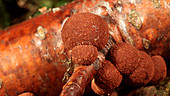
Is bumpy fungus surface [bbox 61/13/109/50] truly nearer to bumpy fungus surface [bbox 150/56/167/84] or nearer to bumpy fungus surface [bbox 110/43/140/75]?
bumpy fungus surface [bbox 110/43/140/75]

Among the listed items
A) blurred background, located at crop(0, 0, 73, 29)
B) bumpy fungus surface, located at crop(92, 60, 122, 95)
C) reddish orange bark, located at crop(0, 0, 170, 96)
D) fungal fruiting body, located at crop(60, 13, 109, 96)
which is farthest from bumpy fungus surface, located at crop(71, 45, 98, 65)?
blurred background, located at crop(0, 0, 73, 29)

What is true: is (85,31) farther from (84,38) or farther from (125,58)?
(125,58)

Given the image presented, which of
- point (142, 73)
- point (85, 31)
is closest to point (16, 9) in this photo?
point (85, 31)

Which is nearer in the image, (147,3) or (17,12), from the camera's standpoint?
(147,3)

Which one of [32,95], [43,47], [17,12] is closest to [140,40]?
[43,47]

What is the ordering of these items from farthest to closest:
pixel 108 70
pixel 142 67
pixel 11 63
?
pixel 11 63
pixel 142 67
pixel 108 70

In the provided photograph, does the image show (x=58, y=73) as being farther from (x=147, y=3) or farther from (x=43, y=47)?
(x=147, y=3)

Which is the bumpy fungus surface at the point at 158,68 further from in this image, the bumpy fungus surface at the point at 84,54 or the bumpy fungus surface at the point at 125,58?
the bumpy fungus surface at the point at 84,54

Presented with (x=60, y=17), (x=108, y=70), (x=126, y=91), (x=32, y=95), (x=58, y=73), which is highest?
(x=60, y=17)
